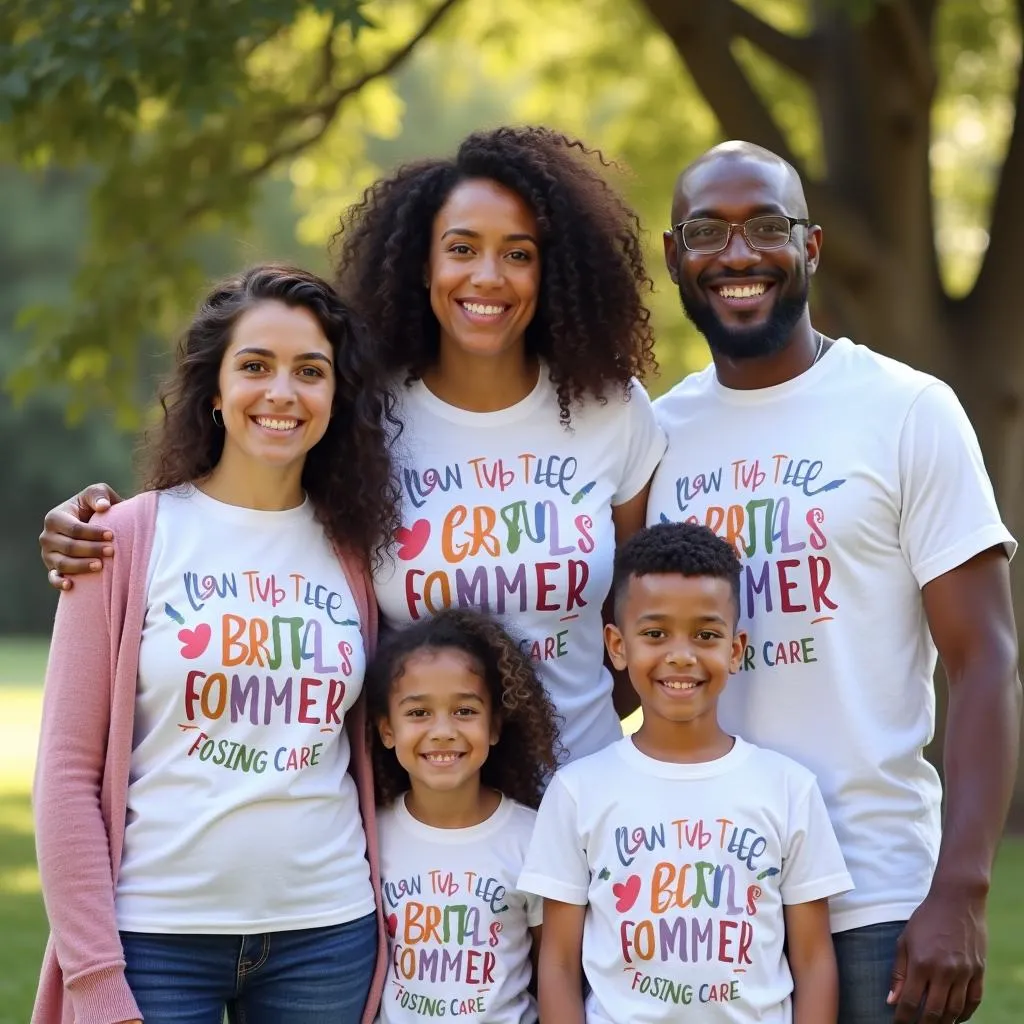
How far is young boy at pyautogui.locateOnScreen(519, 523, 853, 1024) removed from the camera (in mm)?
3006

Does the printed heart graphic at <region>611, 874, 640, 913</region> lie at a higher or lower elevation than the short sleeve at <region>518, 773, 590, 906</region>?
lower

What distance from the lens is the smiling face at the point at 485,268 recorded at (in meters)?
3.51

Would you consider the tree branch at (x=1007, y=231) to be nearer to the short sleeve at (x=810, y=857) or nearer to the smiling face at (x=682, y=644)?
the smiling face at (x=682, y=644)

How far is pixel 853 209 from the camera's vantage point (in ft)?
29.5

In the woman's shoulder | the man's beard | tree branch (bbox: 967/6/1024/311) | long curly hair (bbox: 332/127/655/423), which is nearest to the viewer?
the woman's shoulder

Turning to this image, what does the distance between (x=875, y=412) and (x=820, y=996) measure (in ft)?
3.84

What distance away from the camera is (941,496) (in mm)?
3100

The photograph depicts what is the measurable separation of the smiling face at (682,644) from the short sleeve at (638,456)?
1.28ft

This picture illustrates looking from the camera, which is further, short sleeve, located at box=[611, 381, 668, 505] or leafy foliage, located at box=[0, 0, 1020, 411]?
leafy foliage, located at box=[0, 0, 1020, 411]

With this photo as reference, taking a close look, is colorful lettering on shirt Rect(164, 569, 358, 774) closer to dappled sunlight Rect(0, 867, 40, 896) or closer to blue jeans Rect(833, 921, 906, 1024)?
blue jeans Rect(833, 921, 906, 1024)

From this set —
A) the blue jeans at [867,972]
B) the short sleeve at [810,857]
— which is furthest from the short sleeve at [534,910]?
the blue jeans at [867,972]

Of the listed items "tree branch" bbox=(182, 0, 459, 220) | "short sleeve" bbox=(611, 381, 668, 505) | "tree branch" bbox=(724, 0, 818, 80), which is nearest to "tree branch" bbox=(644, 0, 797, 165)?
"tree branch" bbox=(724, 0, 818, 80)

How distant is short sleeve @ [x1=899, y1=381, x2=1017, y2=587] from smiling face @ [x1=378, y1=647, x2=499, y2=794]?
37.6 inches

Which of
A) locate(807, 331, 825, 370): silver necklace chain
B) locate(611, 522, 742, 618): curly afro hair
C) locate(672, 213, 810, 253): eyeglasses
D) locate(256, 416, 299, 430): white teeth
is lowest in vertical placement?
locate(611, 522, 742, 618): curly afro hair
